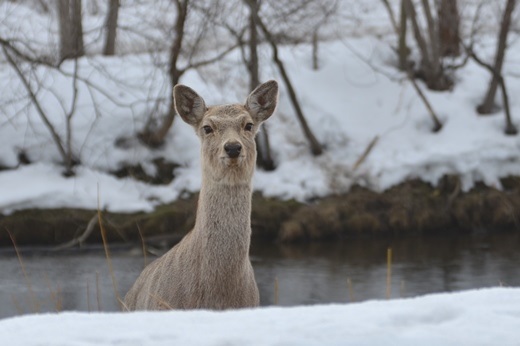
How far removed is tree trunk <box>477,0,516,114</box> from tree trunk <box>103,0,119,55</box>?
828 cm

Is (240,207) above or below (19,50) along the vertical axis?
below

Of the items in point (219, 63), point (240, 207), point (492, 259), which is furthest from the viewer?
point (219, 63)

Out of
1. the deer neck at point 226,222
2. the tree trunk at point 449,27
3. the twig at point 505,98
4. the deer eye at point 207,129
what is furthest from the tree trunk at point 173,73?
the deer neck at point 226,222

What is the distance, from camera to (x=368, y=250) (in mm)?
17688

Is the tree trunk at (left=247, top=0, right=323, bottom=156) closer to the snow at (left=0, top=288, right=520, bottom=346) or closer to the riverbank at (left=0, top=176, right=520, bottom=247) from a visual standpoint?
the riverbank at (left=0, top=176, right=520, bottom=247)

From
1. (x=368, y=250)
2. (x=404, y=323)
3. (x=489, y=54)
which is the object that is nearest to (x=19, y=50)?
(x=368, y=250)

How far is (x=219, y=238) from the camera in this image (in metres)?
6.98

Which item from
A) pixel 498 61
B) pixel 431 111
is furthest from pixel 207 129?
pixel 498 61

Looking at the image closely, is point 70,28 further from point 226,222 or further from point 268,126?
point 226,222

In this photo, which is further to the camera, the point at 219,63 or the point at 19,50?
the point at 219,63

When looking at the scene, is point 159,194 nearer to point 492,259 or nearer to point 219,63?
point 219,63

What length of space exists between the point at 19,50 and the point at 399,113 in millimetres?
8842

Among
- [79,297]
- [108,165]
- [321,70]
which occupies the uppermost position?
[321,70]

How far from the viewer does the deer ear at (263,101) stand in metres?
7.91
